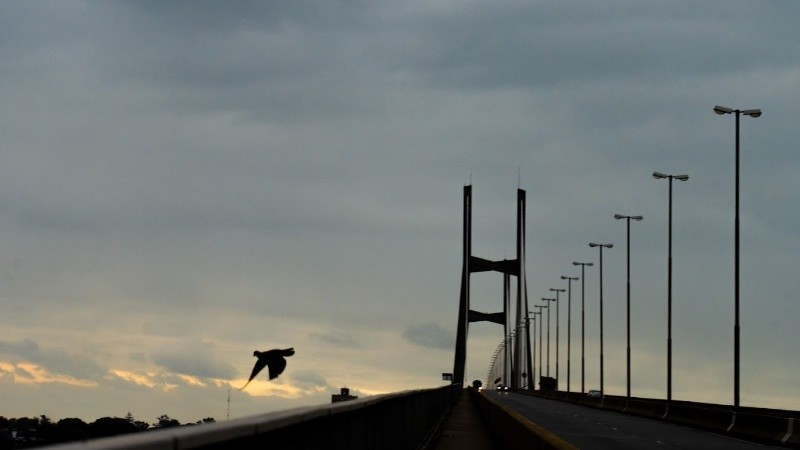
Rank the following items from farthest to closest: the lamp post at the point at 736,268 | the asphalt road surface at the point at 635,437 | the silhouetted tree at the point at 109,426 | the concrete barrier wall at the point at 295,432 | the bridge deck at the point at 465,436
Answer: the lamp post at the point at 736,268, the asphalt road surface at the point at 635,437, the bridge deck at the point at 465,436, the silhouetted tree at the point at 109,426, the concrete barrier wall at the point at 295,432

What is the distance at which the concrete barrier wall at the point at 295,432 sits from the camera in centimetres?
411

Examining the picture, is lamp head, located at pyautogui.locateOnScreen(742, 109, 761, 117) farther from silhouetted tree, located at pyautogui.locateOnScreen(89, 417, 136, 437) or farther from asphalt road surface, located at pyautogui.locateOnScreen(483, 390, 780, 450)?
silhouetted tree, located at pyautogui.locateOnScreen(89, 417, 136, 437)

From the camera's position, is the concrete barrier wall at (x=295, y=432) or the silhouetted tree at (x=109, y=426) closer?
the concrete barrier wall at (x=295, y=432)

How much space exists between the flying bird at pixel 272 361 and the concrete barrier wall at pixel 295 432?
0.84ft

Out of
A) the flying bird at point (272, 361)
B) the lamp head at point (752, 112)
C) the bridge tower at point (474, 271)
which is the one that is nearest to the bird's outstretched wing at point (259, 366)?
the flying bird at point (272, 361)

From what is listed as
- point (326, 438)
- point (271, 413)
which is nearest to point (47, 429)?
point (271, 413)

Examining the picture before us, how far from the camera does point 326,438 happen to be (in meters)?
9.55

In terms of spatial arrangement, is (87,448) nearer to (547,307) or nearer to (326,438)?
(326,438)

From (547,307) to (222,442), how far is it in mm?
154141

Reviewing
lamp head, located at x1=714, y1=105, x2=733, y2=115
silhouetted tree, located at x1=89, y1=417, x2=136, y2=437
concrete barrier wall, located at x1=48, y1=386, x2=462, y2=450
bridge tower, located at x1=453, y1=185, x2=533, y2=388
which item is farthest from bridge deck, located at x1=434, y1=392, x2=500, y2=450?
bridge tower, located at x1=453, y1=185, x2=533, y2=388

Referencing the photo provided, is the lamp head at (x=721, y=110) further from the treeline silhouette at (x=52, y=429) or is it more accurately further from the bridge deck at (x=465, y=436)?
the treeline silhouette at (x=52, y=429)

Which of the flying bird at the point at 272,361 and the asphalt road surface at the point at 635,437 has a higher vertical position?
the flying bird at the point at 272,361

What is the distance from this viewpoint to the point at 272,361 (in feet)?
20.6

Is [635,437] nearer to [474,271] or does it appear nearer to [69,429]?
[69,429]
